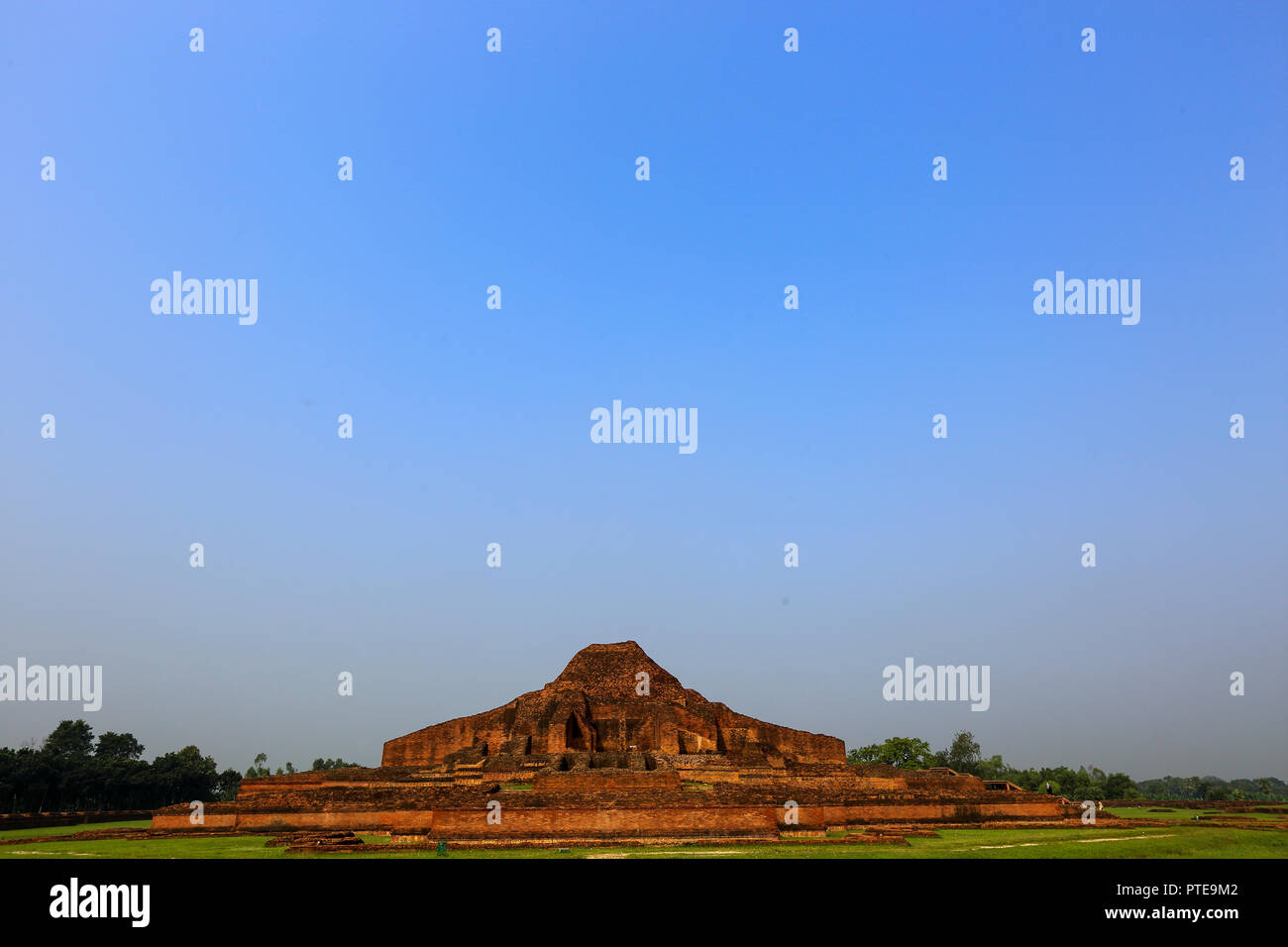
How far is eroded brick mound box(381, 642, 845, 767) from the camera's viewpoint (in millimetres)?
35656

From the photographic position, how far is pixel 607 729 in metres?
37.2

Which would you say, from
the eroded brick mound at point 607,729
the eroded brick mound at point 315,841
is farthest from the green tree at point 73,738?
the eroded brick mound at point 315,841

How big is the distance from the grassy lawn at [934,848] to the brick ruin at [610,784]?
121 centimetres

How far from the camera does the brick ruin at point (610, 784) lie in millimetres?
20406

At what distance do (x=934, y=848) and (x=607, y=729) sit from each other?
20259 mm

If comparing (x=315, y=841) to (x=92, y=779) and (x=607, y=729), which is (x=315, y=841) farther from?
(x=92, y=779)

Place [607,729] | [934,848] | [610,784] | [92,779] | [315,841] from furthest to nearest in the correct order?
[92,779]
[607,729]
[610,784]
[315,841]
[934,848]

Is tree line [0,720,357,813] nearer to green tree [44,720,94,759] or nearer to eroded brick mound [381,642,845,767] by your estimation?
green tree [44,720,94,759]

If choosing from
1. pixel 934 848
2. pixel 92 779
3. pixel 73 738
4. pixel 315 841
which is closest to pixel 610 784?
pixel 315 841
